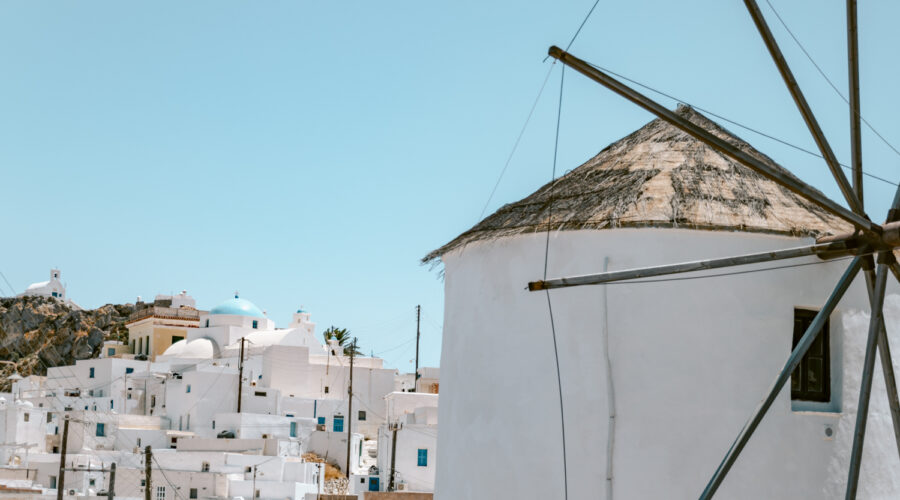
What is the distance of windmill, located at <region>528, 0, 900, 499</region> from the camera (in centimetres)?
691

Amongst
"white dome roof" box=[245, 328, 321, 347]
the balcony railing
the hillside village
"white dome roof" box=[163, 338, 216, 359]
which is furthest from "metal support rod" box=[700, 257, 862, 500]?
the balcony railing

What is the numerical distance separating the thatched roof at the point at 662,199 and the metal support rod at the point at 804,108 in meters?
1.61

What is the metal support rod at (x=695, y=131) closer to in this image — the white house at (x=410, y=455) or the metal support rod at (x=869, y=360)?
the metal support rod at (x=869, y=360)

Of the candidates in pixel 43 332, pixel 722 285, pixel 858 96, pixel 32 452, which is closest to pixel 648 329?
pixel 722 285

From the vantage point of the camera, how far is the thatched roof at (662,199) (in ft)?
31.0

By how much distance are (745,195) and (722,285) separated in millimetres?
937

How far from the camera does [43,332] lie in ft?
262

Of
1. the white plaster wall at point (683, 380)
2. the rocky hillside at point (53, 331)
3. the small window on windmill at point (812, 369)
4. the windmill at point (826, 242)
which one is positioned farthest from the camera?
the rocky hillside at point (53, 331)

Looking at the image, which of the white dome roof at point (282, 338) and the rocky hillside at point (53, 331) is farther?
the rocky hillside at point (53, 331)

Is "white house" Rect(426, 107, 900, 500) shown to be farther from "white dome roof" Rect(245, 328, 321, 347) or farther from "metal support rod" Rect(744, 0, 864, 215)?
"white dome roof" Rect(245, 328, 321, 347)

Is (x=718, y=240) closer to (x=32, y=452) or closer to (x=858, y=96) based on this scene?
(x=858, y=96)

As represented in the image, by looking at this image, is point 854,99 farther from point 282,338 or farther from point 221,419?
point 282,338

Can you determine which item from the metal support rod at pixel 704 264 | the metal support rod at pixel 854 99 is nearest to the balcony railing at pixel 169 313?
the metal support rod at pixel 704 264

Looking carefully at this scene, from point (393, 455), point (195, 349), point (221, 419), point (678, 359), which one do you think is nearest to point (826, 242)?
point (678, 359)
